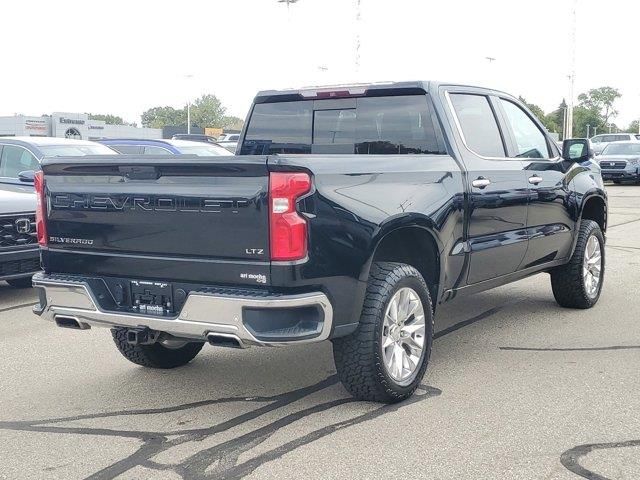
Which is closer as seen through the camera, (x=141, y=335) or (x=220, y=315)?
(x=220, y=315)

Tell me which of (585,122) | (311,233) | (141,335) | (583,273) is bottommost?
(583,273)

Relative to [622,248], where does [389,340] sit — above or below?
above

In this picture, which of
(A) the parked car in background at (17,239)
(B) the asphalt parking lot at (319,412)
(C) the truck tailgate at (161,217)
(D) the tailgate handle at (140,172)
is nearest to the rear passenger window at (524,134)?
(B) the asphalt parking lot at (319,412)

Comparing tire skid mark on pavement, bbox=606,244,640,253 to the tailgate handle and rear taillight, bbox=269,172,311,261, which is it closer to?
rear taillight, bbox=269,172,311,261

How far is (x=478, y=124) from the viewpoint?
20.4 feet

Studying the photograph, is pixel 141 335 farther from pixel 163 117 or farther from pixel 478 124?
pixel 163 117

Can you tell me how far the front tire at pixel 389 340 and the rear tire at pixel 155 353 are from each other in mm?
1494

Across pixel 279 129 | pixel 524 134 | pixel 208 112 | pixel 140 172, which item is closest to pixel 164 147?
pixel 279 129

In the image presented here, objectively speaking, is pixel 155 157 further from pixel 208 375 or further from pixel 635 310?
pixel 635 310

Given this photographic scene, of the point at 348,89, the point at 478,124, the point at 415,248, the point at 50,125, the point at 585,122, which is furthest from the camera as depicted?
the point at 585,122

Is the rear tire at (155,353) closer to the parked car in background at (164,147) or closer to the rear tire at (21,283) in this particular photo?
the rear tire at (21,283)

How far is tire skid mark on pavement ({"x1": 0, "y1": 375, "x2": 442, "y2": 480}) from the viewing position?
4.00 metres

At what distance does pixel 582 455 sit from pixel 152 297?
2.37 m

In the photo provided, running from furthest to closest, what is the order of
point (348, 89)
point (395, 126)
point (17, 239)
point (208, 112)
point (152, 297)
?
point (208, 112) → point (17, 239) → point (348, 89) → point (395, 126) → point (152, 297)
